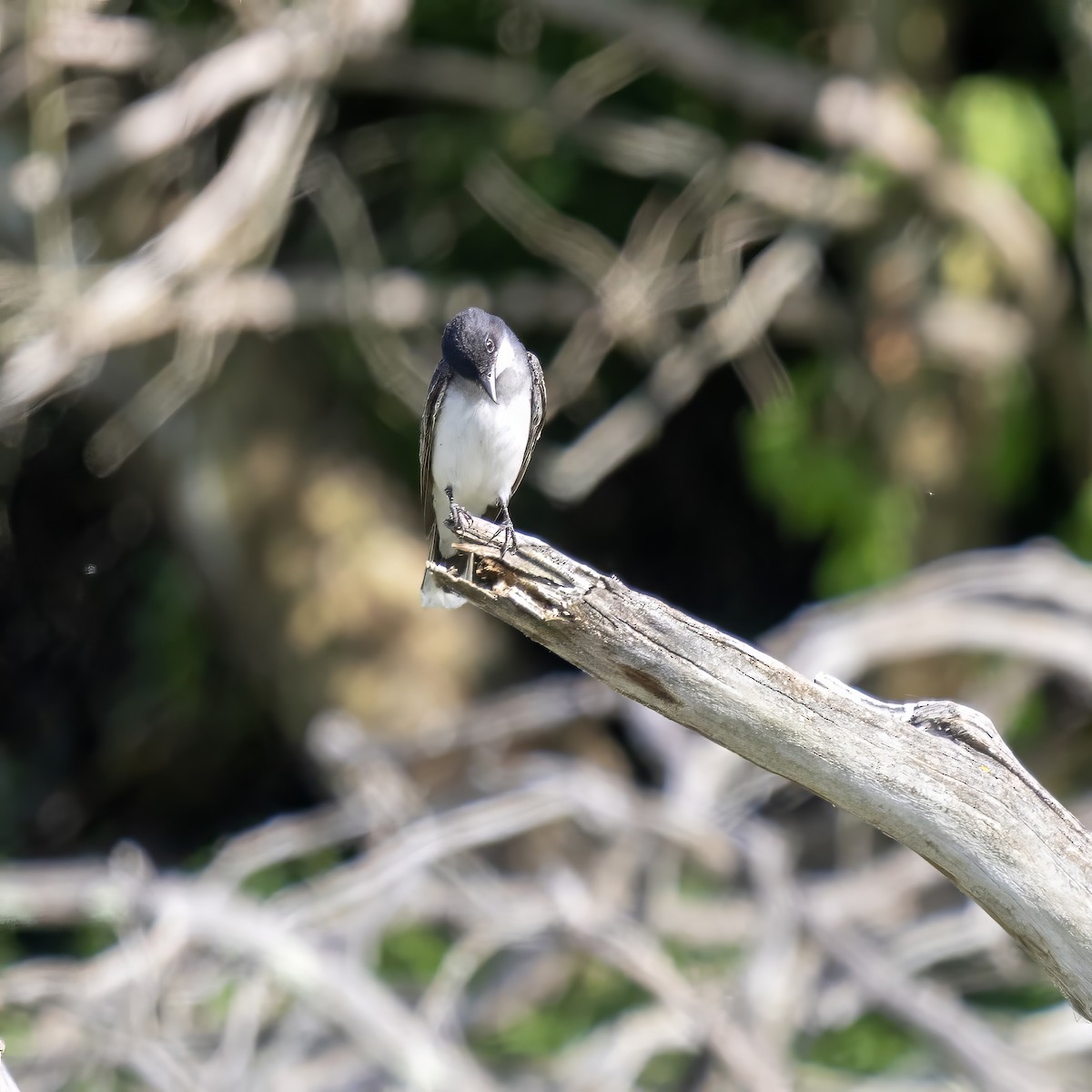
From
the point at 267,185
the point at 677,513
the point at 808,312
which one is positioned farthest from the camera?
the point at 677,513

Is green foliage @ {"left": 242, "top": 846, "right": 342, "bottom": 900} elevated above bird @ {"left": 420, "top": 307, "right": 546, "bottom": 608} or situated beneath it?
situated beneath

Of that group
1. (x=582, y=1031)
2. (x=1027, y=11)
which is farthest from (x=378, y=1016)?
(x=1027, y=11)

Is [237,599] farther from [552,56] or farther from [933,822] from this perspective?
[933,822]

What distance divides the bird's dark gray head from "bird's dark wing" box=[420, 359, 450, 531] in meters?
0.10

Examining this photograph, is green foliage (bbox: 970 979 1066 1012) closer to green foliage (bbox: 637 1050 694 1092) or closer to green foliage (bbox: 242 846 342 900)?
green foliage (bbox: 637 1050 694 1092)

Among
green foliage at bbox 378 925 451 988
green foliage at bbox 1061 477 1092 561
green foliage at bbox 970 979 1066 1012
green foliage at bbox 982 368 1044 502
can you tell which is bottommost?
green foliage at bbox 970 979 1066 1012

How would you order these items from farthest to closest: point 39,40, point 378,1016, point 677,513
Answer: point 677,513 → point 39,40 → point 378,1016

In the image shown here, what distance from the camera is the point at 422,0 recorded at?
25.3 ft

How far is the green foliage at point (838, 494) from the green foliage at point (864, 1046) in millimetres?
1978

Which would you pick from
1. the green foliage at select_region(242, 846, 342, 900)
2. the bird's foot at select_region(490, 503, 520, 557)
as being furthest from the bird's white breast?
the green foliage at select_region(242, 846, 342, 900)

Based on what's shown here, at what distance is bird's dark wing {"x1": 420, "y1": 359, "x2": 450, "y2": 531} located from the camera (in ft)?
11.9

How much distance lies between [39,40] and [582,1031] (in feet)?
14.9

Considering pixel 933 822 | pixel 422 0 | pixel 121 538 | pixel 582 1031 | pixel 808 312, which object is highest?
pixel 422 0

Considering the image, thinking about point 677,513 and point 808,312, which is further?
point 677,513
